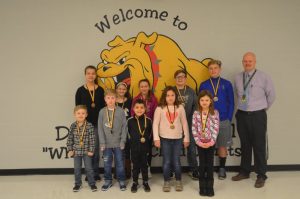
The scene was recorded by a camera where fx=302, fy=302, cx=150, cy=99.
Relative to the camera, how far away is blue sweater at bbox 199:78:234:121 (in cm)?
374

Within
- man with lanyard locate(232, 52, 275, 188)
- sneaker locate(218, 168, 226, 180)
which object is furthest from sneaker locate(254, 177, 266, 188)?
sneaker locate(218, 168, 226, 180)

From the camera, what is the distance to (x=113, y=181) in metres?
3.80

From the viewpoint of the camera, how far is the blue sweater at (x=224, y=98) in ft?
12.3

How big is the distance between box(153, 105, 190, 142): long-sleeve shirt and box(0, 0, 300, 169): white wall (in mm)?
1007

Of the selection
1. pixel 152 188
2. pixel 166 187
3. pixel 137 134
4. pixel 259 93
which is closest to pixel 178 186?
pixel 166 187

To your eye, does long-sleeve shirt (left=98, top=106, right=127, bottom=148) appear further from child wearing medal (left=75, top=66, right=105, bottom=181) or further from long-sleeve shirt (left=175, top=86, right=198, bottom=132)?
long-sleeve shirt (left=175, top=86, right=198, bottom=132)

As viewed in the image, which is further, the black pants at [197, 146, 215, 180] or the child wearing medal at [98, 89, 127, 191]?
the child wearing medal at [98, 89, 127, 191]

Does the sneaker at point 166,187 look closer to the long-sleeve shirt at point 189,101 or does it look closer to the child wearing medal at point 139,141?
the child wearing medal at point 139,141

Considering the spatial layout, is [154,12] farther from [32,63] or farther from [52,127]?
[52,127]

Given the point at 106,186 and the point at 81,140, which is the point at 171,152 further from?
the point at 81,140

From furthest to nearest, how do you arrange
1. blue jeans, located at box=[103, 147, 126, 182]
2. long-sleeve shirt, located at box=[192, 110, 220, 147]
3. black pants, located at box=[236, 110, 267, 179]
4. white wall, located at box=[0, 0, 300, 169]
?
white wall, located at box=[0, 0, 300, 169] < black pants, located at box=[236, 110, 267, 179] < blue jeans, located at box=[103, 147, 126, 182] < long-sleeve shirt, located at box=[192, 110, 220, 147]

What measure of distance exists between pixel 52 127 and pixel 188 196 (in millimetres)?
2022

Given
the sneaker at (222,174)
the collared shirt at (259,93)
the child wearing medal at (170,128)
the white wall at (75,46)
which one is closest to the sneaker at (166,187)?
the child wearing medal at (170,128)


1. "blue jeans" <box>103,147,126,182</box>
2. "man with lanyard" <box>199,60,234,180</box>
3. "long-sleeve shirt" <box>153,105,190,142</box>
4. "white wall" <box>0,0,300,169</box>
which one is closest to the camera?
"long-sleeve shirt" <box>153,105,190,142</box>
